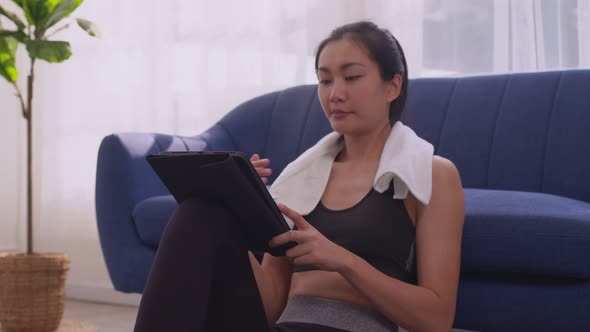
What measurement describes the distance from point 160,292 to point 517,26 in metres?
1.92

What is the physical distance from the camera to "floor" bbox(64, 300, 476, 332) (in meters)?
2.77

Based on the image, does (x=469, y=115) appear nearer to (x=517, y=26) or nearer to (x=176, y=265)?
(x=517, y=26)

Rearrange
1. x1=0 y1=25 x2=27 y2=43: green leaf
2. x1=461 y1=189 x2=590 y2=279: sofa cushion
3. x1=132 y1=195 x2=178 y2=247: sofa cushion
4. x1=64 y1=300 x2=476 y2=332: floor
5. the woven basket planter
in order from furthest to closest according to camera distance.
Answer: x1=64 y1=300 x2=476 y2=332: floor, x1=0 y1=25 x2=27 y2=43: green leaf, the woven basket planter, x1=132 y1=195 x2=178 y2=247: sofa cushion, x1=461 y1=189 x2=590 y2=279: sofa cushion

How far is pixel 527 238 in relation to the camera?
1594mm

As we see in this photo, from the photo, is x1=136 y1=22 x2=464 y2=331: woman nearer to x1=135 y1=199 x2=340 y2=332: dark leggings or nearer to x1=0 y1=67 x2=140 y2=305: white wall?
x1=135 y1=199 x2=340 y2=332: dark leggings

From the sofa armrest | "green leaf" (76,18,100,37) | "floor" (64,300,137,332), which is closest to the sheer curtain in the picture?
"floor" (64,300,137,332)

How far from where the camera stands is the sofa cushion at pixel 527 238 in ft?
5.05

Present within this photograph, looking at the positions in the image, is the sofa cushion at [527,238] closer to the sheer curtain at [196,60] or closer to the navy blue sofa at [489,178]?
the navy blue sofa at [489,178]

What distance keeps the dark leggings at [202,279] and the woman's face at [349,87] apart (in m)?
0.32

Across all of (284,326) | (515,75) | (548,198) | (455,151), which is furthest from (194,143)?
(284,326)

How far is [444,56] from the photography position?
274 cm

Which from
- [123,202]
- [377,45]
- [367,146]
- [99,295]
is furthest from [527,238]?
[99,295]

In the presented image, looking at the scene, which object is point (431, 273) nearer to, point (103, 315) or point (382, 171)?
point (382, 171)

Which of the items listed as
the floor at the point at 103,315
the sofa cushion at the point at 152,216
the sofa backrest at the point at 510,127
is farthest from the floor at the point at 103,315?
the sofa backrest at the point at 510,127
